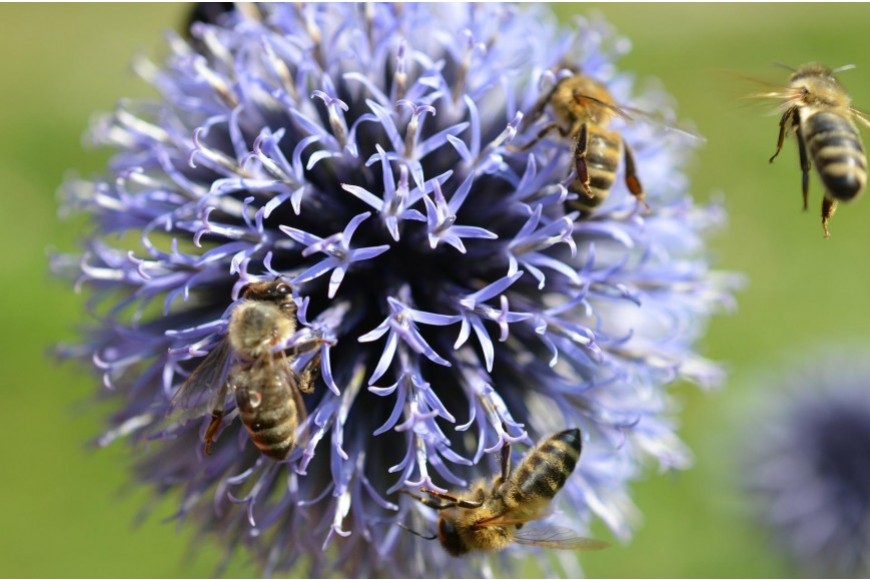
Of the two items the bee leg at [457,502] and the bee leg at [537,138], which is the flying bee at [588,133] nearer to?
the bee leg at [537,138]

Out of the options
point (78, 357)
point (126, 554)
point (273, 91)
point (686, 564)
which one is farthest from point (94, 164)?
point (686, 564)

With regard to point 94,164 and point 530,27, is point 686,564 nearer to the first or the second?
point 530,27

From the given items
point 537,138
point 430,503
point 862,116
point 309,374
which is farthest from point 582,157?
point 430,503

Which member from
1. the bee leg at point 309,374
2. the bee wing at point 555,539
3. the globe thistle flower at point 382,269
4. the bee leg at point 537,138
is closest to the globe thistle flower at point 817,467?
the globe thistle flower at point 382,269

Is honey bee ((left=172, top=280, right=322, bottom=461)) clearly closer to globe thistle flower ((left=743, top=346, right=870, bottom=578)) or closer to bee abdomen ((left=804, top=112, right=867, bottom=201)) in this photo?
bee abdomen ((left=804, top=112, right=867, bottom=201))

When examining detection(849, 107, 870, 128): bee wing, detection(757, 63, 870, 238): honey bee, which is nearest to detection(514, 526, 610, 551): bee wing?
detection(757, 63, 870, 238): honey bee
